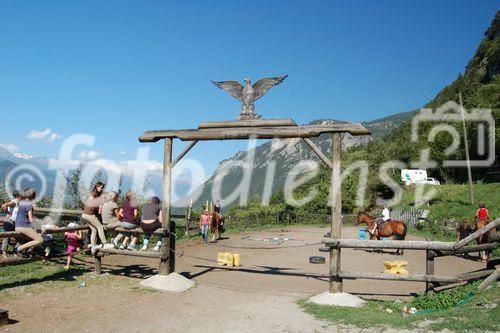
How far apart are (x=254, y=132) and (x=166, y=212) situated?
3024 millimetres

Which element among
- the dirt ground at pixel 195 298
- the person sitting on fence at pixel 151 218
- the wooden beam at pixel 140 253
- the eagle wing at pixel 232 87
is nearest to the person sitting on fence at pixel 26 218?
the dirt ground at pixel 195 298

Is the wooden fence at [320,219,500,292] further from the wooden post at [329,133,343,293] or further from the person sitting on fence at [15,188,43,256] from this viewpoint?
the person sitting on fence at [15,188,43,256]

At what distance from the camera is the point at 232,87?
431 inches

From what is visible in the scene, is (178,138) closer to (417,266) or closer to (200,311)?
(200,311)

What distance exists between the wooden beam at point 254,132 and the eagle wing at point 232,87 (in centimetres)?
87

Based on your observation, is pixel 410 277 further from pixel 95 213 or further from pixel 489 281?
pixel 95 213

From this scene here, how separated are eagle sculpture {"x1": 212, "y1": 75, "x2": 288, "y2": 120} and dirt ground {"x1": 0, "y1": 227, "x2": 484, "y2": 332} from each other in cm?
428

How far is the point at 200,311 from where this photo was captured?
28.0 feet

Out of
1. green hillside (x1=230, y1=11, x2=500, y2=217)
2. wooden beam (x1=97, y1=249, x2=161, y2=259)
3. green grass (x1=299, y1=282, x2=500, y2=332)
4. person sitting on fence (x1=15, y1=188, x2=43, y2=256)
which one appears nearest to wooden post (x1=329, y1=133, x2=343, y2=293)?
green grass (x1=299, y1=282, x2=500, y2=332)

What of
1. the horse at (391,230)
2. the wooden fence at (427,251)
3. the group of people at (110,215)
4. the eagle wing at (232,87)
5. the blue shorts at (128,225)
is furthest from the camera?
the horse at (391,230)

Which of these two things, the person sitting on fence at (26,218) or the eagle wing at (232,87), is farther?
the eagle wing at (232,87)

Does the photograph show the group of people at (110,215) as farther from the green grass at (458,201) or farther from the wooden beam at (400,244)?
the green grass at (458,201)

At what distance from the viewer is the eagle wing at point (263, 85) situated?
34.7ft

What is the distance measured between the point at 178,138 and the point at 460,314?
7.31 meters
